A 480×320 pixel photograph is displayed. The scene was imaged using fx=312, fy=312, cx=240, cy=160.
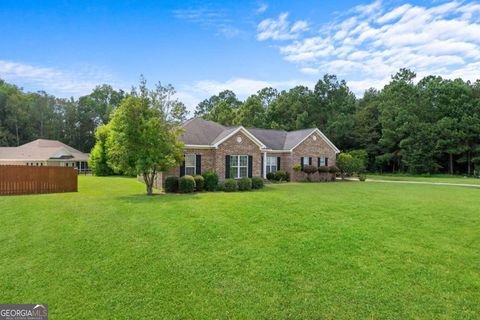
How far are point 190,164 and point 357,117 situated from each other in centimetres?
3463

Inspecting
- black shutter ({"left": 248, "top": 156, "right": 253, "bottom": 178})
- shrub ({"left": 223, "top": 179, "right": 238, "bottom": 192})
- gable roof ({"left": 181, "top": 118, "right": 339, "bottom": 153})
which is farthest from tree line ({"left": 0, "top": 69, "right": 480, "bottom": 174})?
shrub ({"left": 223, "top": 179, "right": 238, "bottom": 192})

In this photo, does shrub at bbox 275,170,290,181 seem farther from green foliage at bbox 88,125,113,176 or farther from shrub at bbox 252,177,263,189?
green foliage at bbox 88,125,113,176

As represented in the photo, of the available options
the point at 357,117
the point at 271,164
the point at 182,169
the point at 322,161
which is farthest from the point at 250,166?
Result: the point at 357,117

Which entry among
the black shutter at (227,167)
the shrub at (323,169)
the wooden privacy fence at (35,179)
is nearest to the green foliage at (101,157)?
the wooden privacy fence at (35,179)

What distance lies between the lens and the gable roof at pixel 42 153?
135 ft

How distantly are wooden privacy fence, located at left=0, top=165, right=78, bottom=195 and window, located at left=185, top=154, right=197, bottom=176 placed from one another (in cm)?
652

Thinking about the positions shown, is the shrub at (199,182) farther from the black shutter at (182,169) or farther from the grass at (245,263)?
the grass at (245,263)

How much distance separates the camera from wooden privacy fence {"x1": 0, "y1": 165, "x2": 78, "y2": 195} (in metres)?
16.2

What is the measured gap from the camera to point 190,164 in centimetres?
2048

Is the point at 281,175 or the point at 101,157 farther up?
the point at 101,157

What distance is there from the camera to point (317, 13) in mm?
14633

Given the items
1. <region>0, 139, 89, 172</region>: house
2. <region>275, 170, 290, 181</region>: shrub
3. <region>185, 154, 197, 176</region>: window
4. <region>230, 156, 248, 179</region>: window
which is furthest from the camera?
<region>0, 139, 89, 172</region>: house

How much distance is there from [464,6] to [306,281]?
520 inches

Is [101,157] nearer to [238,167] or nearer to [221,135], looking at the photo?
[221,135]
